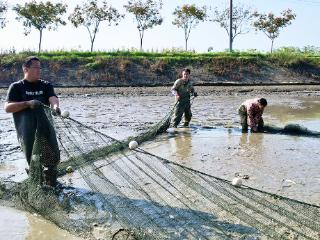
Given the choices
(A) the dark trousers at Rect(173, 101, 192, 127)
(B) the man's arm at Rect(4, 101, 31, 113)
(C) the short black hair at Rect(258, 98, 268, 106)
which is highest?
(B) the man's arm at Rect(4, 101, 31, 113)

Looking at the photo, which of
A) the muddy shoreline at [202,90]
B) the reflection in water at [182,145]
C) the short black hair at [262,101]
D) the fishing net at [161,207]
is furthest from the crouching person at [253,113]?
the muddy shoreline at [202,90]

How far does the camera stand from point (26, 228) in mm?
4887

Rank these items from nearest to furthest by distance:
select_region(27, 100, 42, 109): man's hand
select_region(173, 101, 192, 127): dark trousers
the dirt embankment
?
1. select_region(27, 100, 42, 109): man's hand
2. select_region(173, 101, 192, 127): dark trousers
3. the dirt embankment

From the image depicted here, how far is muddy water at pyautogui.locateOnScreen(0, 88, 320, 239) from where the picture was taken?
22.5 ft

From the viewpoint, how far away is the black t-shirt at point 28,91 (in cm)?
566

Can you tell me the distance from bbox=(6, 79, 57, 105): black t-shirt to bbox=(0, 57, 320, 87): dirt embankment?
75.8 ft

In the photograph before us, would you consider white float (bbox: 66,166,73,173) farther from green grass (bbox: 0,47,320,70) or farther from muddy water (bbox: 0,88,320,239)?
green grass (bbox: 0,47,320,70)

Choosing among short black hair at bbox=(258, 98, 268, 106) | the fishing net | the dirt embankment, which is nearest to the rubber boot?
the fishing net

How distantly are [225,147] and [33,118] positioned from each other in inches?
189

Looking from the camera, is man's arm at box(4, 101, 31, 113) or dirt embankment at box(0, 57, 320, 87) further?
dirt embankment at box(0, 57, 320, 87)

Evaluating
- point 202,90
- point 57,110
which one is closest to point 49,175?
point 57,110

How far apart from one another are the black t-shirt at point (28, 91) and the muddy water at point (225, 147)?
1.49 m

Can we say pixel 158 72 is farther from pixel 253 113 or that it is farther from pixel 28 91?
pixel 28 91

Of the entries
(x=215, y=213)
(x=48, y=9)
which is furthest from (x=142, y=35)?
(x=215, y=213)
